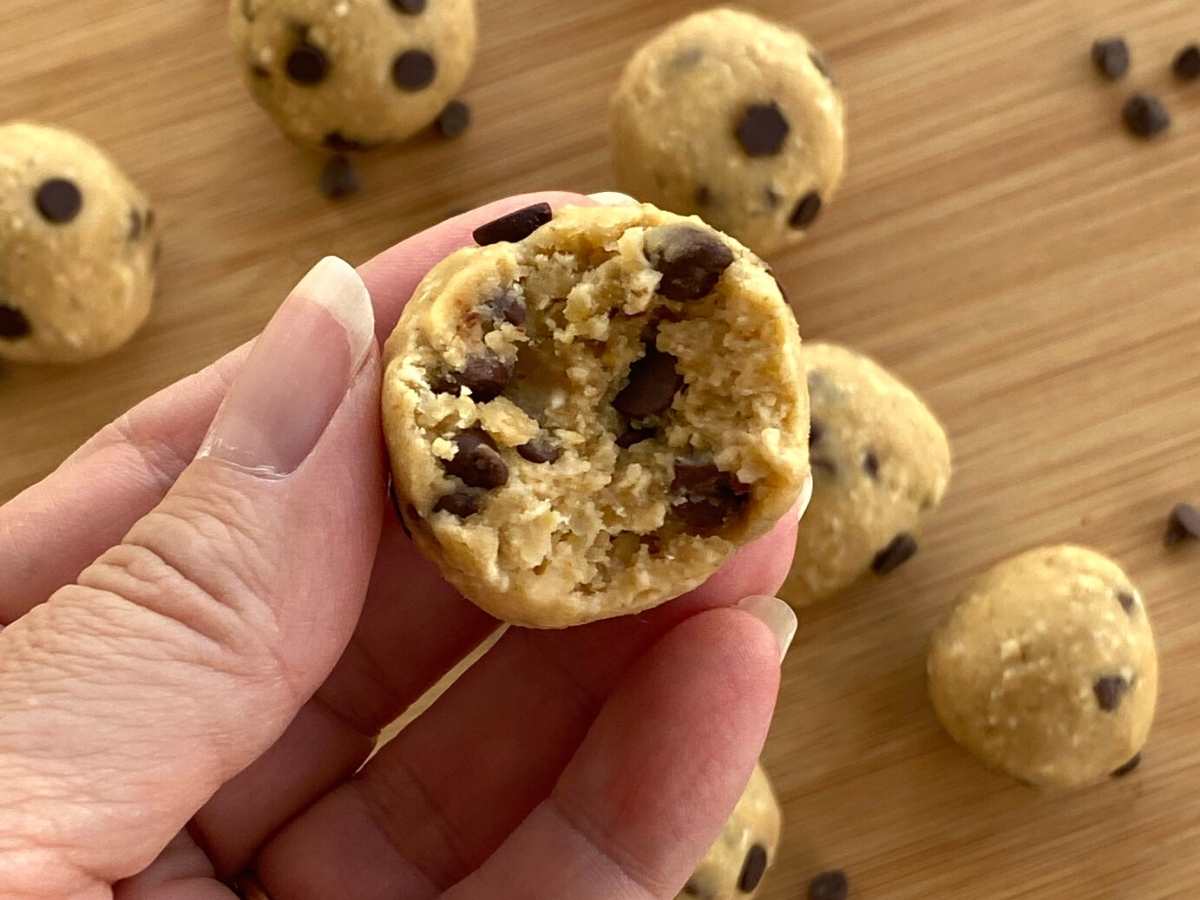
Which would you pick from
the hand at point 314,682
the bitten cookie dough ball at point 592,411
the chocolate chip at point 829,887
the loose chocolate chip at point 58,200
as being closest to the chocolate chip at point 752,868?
the chocolate chip at point 829,887

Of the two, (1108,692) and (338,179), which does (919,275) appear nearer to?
(1108,692)

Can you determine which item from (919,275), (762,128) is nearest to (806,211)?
(762,128)

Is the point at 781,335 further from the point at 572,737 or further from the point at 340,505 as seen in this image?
the point at 572,737

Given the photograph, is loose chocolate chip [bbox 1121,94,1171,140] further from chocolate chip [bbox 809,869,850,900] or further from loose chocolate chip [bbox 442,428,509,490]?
loose chocolate chip [bbox 442,428,509,490]

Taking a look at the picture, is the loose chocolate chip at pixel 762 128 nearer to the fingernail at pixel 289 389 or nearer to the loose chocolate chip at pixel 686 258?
the loose chocolate chip at pixel 686 258

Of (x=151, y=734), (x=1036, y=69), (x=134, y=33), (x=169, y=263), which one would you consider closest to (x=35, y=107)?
(x=134, y=33)
